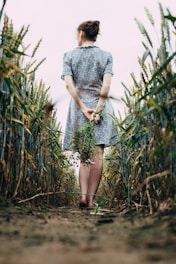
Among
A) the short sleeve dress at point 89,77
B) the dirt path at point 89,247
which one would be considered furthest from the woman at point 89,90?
the dirt path at point 89,247

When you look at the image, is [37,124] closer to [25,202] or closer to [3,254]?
[25,202]

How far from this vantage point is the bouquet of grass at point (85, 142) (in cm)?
188

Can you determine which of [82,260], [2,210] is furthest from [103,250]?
[2,210]

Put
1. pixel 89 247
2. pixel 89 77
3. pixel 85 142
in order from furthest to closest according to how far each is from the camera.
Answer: pixel 89 77
pixel 85 142
pixel 89 247

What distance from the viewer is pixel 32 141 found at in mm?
1669

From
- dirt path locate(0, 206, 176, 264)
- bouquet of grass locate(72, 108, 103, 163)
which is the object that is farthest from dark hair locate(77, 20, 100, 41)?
dirt path locate(0, 206, 176, 264)

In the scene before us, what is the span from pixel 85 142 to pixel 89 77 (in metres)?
0.43

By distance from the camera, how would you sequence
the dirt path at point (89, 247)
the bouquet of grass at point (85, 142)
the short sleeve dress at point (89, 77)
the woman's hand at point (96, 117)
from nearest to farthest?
1. the dirt path at point (89, 247)
2. the bouquet of grass at point (85, 142)
3. the woman's hand at point (96, 117)
4. the short sleeve dress at point (89, 77)

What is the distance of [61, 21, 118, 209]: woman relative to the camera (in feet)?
6.81

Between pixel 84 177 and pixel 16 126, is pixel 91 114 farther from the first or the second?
pixel 16 126

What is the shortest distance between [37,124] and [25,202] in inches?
14.9

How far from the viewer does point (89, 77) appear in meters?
2.15

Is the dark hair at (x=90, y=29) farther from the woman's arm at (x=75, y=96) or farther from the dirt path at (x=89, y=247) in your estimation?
the dirt path at (x=89, y=247)

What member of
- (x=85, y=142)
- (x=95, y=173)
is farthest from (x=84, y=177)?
(x=85, y=142)
